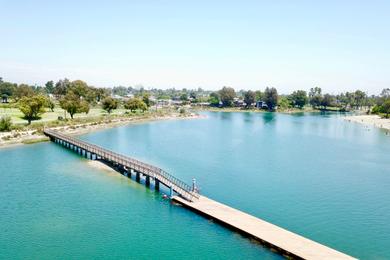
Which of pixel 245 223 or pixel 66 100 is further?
pixel 66 100

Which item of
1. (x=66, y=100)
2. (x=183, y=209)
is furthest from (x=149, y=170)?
(x=66, y=100)

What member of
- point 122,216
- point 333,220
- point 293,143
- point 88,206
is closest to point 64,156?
point 88,206

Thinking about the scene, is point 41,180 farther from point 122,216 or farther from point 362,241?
point 362,241

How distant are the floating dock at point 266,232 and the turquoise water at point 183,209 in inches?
36.8

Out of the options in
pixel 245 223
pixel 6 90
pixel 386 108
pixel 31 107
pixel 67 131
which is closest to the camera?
pixel 245 223

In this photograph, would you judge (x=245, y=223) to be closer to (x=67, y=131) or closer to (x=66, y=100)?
(x=67, y=131)

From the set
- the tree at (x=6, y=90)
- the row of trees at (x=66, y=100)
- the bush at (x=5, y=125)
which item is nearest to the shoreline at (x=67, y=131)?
the bush at (x=5, y=125)

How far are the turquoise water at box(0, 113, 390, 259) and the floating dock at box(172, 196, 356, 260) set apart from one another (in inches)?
36.8

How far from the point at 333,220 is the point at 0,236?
32663 mm

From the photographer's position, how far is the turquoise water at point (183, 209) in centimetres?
3169

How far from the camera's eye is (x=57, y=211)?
3888cm

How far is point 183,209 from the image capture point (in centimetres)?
3956

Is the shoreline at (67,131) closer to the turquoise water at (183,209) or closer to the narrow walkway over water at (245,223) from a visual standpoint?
the turquoise water at (183,209)

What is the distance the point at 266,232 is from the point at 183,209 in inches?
408
